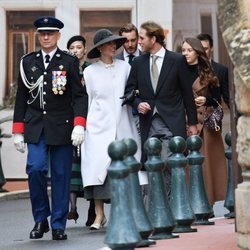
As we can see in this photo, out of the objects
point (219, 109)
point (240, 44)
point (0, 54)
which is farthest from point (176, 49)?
point (240, 44)

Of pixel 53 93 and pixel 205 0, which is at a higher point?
pixel 205 0

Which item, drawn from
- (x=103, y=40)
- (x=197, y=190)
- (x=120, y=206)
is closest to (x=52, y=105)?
(x=103, y=40)

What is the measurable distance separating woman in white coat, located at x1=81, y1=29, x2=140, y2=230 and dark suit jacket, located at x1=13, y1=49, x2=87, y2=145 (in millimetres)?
460

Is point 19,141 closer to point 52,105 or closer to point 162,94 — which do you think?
point 52,105

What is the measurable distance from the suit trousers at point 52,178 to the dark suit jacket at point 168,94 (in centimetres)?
88

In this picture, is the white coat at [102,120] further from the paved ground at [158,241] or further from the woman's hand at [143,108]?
the paved ground at [158,241]

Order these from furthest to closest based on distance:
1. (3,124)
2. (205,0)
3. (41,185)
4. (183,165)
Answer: (205,0) < (3,124) < (41,185) < (183,165)

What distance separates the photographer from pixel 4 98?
20578 millimetres

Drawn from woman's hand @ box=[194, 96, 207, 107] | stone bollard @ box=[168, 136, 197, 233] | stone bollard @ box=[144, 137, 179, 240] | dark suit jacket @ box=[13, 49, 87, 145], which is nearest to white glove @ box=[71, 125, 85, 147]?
dark suit jacket @ box=[13, 49, 87, 145]

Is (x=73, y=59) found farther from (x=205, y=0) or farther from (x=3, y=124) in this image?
(x=205, y=0)

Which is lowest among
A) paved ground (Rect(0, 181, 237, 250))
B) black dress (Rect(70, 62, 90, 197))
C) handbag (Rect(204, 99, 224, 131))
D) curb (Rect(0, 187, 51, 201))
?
paved ground (Rect(0, 181, 237, 250))

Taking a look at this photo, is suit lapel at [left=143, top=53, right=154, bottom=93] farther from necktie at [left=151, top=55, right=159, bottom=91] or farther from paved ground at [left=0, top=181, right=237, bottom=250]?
paved ground at [left=0, top=181, right=237, bottom=250]

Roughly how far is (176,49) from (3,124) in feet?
10.8

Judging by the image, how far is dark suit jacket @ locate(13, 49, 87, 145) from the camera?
430 inches
